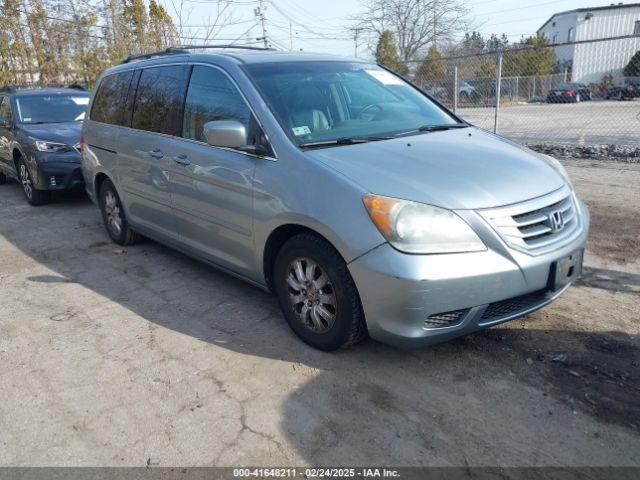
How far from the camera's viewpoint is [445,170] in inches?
123

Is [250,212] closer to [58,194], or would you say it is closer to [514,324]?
[514,324]

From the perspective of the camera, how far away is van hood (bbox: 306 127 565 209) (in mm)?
2924

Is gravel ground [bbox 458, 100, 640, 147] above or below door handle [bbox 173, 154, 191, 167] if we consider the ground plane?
below

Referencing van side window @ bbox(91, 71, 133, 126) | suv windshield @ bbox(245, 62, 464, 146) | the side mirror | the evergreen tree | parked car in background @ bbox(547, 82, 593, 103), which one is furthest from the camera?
parked car in background @ bbox(547, 82, 593, 103)

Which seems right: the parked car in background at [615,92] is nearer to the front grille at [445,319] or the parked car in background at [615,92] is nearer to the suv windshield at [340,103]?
the suv windshield at [340,103]

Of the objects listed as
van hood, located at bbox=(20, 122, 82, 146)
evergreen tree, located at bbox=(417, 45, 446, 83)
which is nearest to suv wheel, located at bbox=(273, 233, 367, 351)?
van hood, located at bbox=(20, 122, 82, 146)

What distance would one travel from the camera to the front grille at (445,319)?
9.45 ft

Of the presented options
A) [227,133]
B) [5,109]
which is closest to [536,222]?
[227,133]

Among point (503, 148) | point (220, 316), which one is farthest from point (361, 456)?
point (503, 148)

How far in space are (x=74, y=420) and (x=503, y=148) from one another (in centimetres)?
312

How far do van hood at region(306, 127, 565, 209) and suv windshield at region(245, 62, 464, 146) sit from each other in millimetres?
234

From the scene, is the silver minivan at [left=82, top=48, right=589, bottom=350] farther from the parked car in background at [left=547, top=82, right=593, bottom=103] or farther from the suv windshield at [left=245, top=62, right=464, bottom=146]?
the parked car in background at [left=547, top=82, right=593, bottom=103]

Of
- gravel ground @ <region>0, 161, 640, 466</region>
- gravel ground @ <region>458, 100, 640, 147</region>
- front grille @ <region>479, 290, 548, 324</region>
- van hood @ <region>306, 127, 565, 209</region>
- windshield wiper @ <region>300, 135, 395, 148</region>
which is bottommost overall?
gravel ground @ <region>0, 161, 640, 466</region>

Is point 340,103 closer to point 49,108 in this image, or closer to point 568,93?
point 49,108
